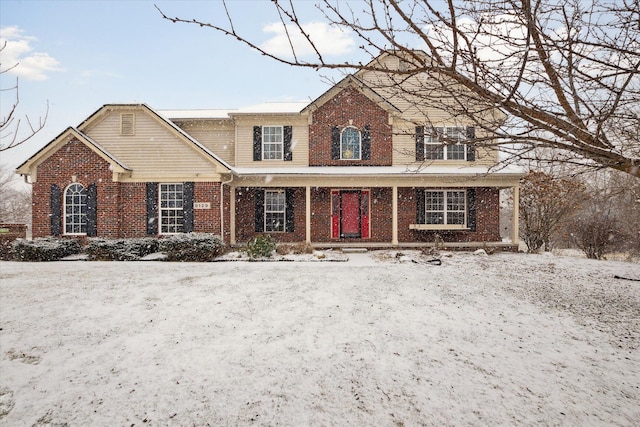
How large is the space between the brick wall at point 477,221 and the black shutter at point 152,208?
10.6 m

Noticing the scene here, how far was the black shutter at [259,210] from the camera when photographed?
16.5 m

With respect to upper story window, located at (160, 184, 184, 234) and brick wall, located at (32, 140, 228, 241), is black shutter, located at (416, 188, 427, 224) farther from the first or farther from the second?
upper story window, located at (160, 184, 184, 234)

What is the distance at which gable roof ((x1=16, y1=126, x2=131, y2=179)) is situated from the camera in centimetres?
1386

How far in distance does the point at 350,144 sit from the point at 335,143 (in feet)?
2.29

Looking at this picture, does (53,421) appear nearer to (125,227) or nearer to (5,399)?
(5,399)

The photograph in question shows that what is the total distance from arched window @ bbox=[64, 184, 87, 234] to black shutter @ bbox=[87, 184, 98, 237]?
12.8 inches

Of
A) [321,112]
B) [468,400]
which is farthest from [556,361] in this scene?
[321,112]

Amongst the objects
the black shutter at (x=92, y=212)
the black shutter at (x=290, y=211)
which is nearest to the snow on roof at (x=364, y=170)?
the black shutter at (x=290, y=211)

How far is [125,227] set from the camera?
A: 14.2 meters

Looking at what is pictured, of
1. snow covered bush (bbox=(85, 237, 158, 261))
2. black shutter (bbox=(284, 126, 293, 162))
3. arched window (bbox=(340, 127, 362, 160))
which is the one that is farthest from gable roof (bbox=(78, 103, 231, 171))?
arched window (bbox=(340, 127, 362, 160))

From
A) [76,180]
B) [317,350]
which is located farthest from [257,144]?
[317,350]

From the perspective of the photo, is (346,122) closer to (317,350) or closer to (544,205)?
(544,205)

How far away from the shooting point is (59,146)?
14.0m

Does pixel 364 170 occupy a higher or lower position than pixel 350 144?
lower
